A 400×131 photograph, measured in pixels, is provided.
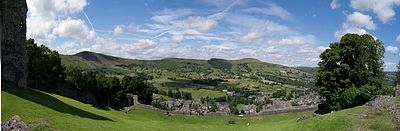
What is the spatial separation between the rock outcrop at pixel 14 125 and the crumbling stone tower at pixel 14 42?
2069 cm

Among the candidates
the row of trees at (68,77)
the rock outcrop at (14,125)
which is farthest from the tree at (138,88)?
the rock outcrop at (14,125)

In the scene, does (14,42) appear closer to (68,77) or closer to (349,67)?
(68,77)

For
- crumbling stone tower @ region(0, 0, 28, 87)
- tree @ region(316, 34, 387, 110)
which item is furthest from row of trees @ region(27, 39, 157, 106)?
tree @ region(316, 34, 387, 110)

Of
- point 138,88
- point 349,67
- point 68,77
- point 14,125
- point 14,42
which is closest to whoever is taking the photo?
point 14,125

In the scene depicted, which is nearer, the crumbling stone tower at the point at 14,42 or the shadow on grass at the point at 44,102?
the shadow on grass at the point at 44,102

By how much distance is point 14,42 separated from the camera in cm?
4588

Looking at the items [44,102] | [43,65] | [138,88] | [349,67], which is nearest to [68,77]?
[43,65]

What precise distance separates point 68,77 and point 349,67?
57.5 m

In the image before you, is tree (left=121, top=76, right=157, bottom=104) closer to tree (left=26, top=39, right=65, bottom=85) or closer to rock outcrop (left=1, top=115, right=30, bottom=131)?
tree (left=26, top=39, right=65, bottom=85)

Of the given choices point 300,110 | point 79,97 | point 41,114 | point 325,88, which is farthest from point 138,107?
point 41,114

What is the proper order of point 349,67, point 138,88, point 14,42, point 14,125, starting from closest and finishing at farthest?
point 14,125, point 14,42, point 349,67, point 138,88

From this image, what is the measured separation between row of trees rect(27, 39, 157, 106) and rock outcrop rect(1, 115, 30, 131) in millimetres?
50750

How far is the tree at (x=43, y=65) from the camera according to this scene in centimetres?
7231

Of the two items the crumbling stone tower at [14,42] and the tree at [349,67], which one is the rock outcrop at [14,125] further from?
the tree at [349,67]
